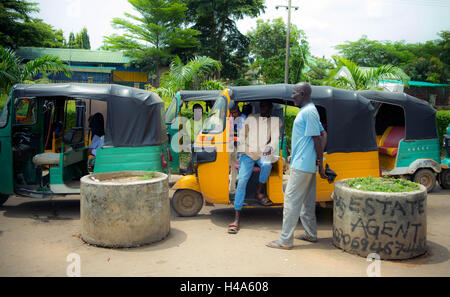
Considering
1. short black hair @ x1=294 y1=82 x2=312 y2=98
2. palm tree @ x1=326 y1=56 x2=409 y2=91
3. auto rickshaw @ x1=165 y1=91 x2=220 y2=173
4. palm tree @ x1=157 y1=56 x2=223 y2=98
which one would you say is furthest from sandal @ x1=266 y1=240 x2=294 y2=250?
palm tree @ x1=157 y1=56 x2=223 y2=98

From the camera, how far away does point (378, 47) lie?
135ft

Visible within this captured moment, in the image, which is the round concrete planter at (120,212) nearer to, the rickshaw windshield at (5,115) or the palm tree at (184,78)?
the rickshaw windshield at (5,115)

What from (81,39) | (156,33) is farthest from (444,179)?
(81,39)

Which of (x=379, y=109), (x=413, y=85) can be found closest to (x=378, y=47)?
(x=413, y=85)

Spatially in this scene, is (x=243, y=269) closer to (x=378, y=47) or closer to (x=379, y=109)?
(x=379, y=109)

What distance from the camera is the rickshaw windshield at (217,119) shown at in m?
6.35

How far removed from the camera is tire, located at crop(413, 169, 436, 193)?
9.05 metres

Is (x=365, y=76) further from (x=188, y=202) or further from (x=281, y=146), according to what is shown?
(x=188, y=202)

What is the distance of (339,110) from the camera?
6.55 meters

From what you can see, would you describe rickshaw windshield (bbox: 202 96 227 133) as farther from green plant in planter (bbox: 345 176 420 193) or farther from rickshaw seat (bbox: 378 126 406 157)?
rickshaw seat (bbox: 378 126 406 157)

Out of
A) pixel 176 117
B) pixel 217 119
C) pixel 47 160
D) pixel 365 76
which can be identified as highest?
pixel 365 76

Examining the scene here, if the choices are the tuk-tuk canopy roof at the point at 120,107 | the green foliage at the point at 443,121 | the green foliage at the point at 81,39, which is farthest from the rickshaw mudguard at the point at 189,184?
the green foliage at the point at 81,39

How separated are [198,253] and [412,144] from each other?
6.34 metres

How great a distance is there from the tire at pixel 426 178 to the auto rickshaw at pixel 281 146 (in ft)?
9.79
